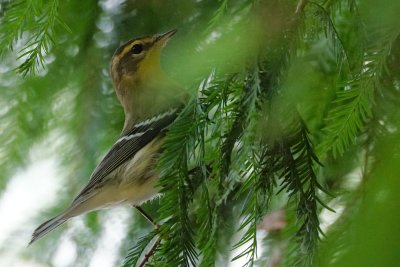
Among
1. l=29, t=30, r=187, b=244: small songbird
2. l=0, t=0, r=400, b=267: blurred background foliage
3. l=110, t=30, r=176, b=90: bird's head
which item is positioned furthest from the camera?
l=110, t=30, r=176, b=90: bird's head

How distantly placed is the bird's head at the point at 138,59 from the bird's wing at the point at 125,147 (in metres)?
0.14

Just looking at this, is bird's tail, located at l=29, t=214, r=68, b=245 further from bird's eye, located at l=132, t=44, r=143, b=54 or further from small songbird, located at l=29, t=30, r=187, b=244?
bird's eye, located at l=132, t=44, r=143, b=54

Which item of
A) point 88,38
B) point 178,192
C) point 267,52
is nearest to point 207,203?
point 178,192

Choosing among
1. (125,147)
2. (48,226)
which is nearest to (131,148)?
(125,147)

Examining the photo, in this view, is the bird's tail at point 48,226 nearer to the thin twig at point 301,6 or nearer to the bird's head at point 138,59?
the bird's head at point 138,59

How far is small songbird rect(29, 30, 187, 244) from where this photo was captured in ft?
3.98

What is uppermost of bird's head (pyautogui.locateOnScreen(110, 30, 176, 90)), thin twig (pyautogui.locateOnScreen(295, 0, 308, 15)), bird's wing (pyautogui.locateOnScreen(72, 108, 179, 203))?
thin twig (pyautogui.locateOnScreen(295, 0, 308, 15))

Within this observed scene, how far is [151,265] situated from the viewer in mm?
763

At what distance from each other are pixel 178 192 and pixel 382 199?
0.39 meters

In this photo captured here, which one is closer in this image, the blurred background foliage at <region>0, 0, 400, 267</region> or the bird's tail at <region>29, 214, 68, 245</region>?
the blurred background foliage at <region>0, 0, 400, 267</region>

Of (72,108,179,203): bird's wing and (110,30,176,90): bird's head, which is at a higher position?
(110,30,176,90): bird's head

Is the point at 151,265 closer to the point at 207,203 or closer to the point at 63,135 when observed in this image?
the point at 207,203

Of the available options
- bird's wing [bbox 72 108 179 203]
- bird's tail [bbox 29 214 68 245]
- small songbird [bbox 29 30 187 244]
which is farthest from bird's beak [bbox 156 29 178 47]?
bird's tail [bbox 29 214 68 245]

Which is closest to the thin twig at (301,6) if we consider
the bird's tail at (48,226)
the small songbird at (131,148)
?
the small songbird at (131,148)
